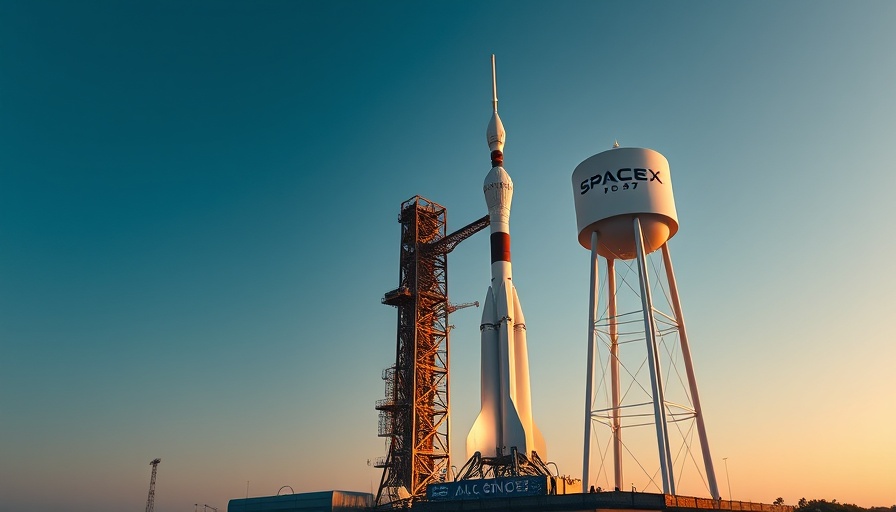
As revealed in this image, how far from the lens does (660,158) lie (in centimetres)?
4562

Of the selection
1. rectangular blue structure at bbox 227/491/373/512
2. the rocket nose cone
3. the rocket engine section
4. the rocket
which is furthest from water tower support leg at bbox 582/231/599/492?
rectangular blue structure at bbox 227/491/373/512

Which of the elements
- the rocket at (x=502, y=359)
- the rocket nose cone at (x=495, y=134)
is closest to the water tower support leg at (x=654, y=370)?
the rocket at (x=502, y=359)

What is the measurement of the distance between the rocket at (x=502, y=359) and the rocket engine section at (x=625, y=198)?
1035 cm

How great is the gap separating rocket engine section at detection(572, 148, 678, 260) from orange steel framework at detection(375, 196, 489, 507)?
2019 centimetres

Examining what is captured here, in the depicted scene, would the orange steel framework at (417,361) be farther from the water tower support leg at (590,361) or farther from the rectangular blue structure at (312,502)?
the water tower support leg at (590,361)

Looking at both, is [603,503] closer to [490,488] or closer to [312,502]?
[490,488]

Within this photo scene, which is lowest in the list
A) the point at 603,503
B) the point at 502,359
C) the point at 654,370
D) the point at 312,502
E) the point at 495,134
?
the point at 603,503

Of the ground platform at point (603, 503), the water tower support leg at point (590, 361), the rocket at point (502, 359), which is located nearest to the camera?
the ground platform at point (603, 503)

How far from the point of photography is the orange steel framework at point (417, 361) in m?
63.2

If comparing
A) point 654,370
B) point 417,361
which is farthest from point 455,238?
point 654,370

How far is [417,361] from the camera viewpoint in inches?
2598

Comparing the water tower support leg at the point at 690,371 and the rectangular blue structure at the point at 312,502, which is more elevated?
the water tower support leg at the point at 690,371

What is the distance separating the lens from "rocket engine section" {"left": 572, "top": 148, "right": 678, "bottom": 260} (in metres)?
43.5

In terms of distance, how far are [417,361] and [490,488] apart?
24444 millimetres
